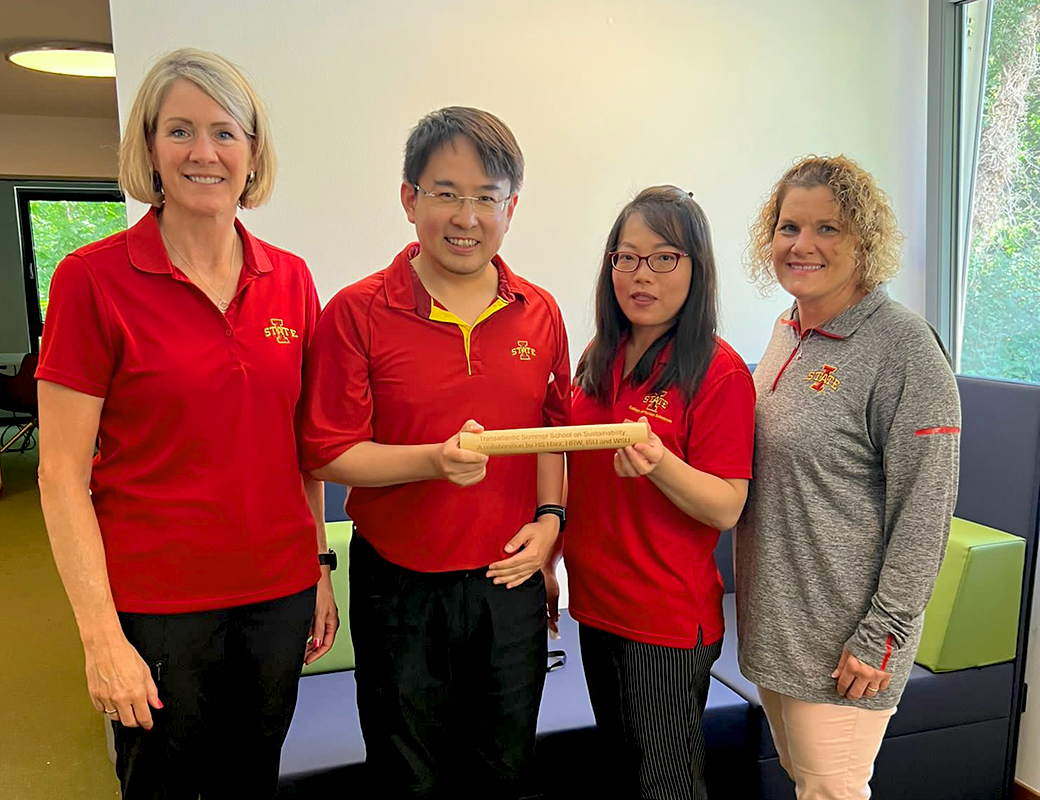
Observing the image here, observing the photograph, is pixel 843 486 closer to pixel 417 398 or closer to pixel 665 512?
pixel 665 512

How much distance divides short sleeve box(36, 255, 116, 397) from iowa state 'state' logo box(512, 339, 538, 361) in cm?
65

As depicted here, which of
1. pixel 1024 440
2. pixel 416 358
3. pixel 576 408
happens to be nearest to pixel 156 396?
pixel 416 358

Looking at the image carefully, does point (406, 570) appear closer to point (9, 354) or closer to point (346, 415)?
point (346, 415)

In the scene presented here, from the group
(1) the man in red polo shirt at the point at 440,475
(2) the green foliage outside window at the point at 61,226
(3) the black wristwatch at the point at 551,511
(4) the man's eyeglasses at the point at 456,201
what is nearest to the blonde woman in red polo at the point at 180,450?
(1) the man in red polo shirt at the point at 440,475

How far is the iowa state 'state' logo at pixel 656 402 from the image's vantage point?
1538 mm

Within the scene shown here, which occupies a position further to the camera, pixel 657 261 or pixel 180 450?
pixel 657 261

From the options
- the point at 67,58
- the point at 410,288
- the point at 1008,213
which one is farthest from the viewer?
the point at 67,58

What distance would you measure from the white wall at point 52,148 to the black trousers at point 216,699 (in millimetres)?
6450

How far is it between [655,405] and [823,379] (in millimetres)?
317

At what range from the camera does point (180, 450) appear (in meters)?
1.34

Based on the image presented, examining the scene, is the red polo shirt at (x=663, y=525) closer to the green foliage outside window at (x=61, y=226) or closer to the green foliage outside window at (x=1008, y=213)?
the green foliage outside window at (x=1008, y=213)

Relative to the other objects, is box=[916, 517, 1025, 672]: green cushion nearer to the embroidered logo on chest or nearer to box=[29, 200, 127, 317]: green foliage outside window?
the embroidered logo on chest

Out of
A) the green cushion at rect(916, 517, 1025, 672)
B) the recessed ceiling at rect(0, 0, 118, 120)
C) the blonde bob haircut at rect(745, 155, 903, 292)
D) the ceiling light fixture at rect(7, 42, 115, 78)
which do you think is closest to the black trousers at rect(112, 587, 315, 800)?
the blonde bob haircut at rect(745, 155, 903, 292)

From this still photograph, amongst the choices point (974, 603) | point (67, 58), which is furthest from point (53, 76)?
point (974, 603)
